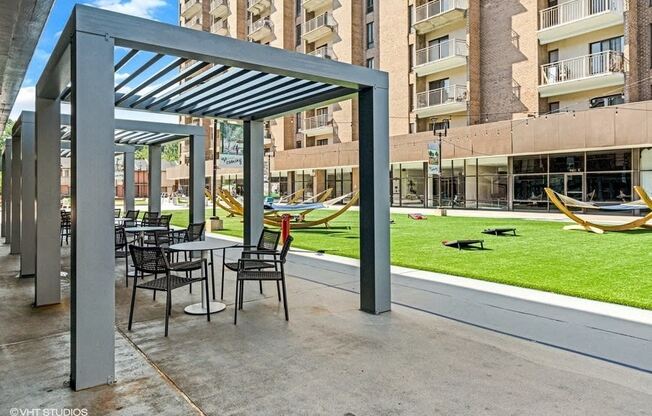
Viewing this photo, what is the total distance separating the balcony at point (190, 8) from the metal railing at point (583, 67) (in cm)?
4181

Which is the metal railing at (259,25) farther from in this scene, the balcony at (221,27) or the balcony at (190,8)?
the balcony at (190,8)

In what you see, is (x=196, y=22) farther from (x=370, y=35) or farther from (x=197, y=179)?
(x=197, y=179)

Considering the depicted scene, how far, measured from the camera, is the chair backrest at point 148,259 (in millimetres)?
5120

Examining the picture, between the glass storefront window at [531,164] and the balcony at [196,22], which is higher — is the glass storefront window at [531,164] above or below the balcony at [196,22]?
below

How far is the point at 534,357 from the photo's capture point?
3957 millimetres

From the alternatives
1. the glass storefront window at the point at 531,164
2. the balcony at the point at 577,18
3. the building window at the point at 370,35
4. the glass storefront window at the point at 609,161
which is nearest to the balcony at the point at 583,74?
the balcony at the point at 577,18

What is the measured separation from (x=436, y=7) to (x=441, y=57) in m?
3.05

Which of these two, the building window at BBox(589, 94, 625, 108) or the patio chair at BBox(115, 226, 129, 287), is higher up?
the building window at BBox(589, 94, 625, 108)

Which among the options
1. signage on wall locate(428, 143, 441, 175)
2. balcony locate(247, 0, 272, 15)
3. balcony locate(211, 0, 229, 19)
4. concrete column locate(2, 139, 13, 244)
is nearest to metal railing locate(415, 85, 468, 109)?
signage on wall locate(428, 143, 441, 175)

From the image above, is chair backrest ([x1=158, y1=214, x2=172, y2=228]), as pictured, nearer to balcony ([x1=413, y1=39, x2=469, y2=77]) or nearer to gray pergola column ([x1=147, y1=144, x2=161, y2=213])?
gray pergola column ([x1=147, y1=144, x2=161, y2=213])

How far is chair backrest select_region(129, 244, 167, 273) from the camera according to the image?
512 cm

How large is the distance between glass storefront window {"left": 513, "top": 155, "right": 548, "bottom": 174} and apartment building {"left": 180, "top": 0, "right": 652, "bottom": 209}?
5 centimetres

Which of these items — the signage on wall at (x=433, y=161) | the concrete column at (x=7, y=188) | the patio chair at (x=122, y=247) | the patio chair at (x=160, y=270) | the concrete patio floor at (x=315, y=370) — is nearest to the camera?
the concrete patio floor at (x=315, y=370)

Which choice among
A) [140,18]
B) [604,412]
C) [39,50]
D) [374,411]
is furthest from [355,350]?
[39,50]
